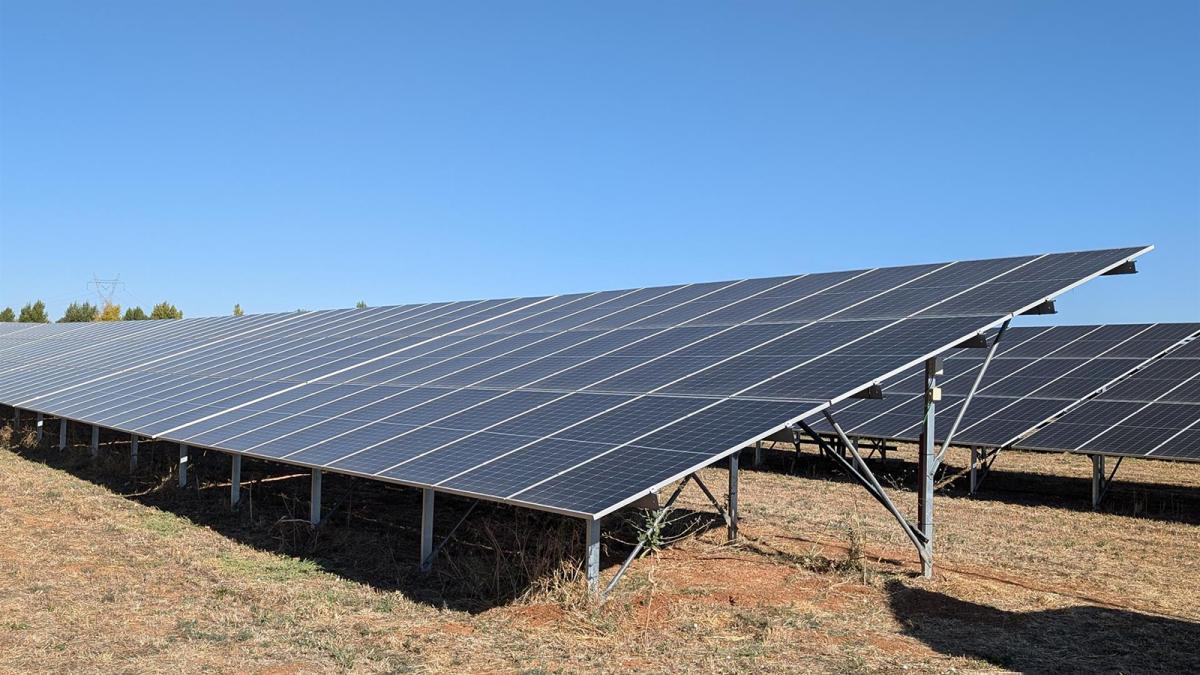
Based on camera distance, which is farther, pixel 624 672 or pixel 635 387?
pixel 635 387

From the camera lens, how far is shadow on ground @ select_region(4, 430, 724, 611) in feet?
39.7

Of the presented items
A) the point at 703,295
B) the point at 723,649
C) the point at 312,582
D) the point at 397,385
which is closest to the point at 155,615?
the point at 312,582

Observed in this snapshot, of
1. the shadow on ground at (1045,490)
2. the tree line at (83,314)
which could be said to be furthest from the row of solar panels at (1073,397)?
the tree line at (83,314)

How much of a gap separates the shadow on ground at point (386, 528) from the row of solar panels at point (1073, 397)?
935 centimetres

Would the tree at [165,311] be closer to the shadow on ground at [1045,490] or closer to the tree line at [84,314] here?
the tree line at [84,314]

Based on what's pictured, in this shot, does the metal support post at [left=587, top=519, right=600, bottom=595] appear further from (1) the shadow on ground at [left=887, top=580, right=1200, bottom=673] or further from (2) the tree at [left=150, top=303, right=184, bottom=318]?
(2) the tree at [left=150, top=303, right=184, bottom=318]

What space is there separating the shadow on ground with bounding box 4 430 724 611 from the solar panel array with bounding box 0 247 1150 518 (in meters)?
1.23

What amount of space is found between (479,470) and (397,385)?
6.81 metres

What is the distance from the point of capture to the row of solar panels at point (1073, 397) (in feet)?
72.5

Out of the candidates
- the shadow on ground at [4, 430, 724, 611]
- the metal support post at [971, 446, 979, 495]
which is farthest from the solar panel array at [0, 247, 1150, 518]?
the metal support post at [971, 446, 979, 495]

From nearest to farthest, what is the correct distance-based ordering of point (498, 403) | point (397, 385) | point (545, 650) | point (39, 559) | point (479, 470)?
point (545, 650) < point (479, 470) < point (39, 559) < point (498, 403) < point (397, 385)

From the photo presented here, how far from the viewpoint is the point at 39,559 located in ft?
44.6

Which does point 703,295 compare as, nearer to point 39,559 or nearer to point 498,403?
point 498,403

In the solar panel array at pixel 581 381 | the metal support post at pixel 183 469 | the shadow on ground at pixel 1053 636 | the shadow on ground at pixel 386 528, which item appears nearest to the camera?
the shadow on ground at pixel 1053 636
